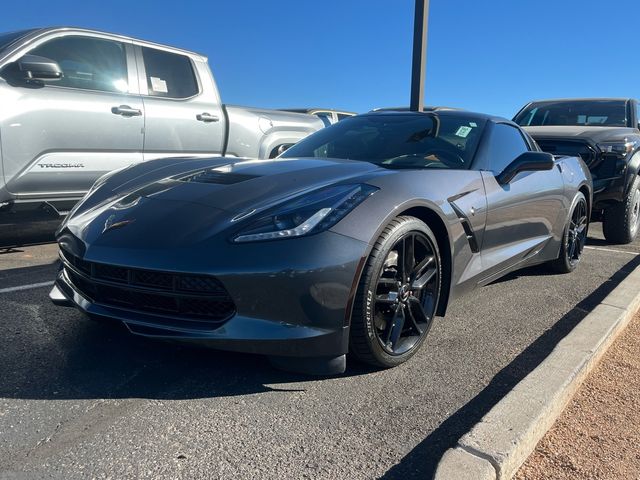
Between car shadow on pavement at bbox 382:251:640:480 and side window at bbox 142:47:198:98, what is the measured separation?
14.0ft

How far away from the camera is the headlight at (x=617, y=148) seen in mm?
6035

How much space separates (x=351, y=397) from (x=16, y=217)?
150 inches

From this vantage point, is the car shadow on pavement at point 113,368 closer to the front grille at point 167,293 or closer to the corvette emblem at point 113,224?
the front grille at point 167,293

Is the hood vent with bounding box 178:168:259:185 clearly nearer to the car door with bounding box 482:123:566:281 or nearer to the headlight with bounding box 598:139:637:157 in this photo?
the car door with bounding box 482:123:566:281

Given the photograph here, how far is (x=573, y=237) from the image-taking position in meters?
4.89

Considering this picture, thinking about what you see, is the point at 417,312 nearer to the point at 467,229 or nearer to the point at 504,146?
the point at 467,229

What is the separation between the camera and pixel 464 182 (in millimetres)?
3182

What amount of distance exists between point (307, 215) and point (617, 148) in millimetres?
5074

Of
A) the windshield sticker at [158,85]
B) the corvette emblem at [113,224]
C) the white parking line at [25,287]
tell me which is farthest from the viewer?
the windshield sticker at [158,85]

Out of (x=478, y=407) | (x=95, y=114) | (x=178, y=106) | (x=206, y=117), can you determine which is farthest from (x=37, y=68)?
(x=478, y=407)

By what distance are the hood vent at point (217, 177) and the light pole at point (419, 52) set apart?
4.48 meters

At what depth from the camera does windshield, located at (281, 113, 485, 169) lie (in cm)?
346

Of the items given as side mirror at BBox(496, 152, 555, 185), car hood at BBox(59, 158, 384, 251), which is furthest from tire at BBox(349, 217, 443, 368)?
side mirror at BBox(496, 152, 555, 185)

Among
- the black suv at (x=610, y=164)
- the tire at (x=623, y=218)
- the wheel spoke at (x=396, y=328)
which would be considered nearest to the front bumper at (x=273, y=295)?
the wheel spoke at (x=396, y=328)
